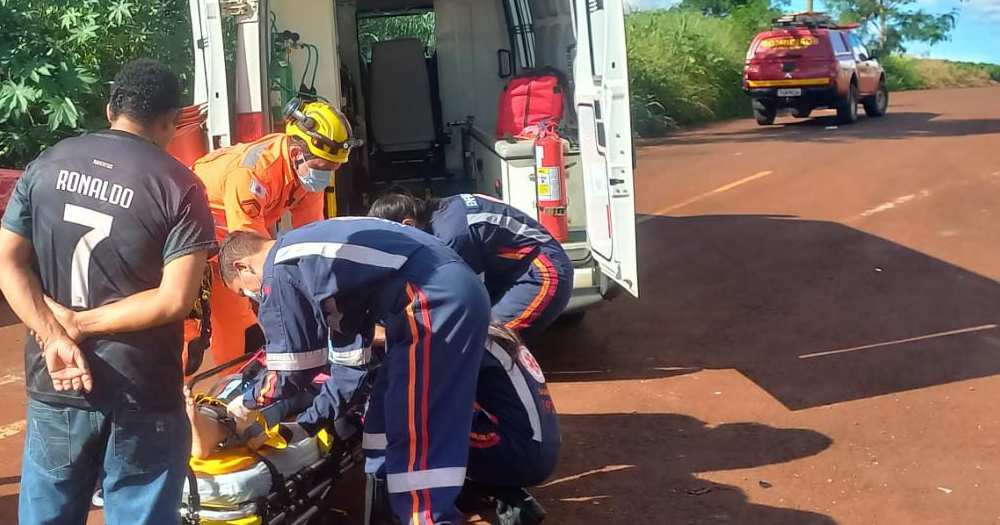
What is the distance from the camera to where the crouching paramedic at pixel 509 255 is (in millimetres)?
4664

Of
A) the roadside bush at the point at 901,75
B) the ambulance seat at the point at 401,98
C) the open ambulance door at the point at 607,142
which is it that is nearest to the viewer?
the open ambulance door at the point at 607,142

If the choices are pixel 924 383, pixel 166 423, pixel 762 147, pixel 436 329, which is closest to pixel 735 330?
pixel 924 383

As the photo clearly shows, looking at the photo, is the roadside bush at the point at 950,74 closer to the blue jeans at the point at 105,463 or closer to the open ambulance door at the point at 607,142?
the open ambulance door at the point at 607,142

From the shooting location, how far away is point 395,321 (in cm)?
343

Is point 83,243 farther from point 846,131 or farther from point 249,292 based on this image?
point 846,131

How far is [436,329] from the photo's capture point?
Result: 340cm

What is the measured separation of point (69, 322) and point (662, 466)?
2881 millimetres

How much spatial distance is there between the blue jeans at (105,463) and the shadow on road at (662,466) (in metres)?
1.87

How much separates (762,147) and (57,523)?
14.9 meters

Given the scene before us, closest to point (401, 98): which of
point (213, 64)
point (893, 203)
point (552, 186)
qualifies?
point (552, 186)

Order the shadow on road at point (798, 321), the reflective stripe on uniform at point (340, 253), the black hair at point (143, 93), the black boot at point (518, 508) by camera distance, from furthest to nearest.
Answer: the shadow on road at point (798, 321), the black boot at point (518, 508), the reflective stripe on uniform at point (340, 253), the black hair at point (143, 93)

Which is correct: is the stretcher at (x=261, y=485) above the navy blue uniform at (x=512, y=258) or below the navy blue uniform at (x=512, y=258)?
below

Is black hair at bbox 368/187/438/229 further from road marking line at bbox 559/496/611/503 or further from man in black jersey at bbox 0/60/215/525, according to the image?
man in black jersey at bbox 0/60/215/525

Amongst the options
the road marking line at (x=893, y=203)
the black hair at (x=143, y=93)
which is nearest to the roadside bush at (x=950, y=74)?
the road marking line at (x=893, y=203)
